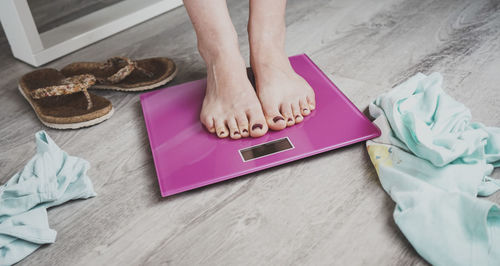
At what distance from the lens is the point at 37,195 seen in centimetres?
77

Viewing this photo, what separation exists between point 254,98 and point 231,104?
0.16 feet

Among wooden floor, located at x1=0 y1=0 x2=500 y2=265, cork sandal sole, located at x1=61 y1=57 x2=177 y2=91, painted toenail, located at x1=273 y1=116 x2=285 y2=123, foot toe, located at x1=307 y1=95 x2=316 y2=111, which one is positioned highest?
A: painted toenail, located at x1=273 y1=116 x2=285 y2=123

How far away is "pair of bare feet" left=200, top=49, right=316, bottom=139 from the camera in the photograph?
2.93 ft

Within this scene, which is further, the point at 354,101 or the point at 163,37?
the point at 163,37

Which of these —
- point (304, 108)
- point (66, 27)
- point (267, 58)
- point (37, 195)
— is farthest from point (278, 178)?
point (66, 27)

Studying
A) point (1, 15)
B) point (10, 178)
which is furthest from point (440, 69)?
point (1, 15)

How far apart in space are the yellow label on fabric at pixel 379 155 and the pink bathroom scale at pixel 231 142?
1.2 inches

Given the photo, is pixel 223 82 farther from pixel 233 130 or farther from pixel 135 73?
pixel 135 73

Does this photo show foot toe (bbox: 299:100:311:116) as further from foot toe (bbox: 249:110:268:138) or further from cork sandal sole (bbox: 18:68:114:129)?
cork sandal sole (bbox: 18:68:114:129)

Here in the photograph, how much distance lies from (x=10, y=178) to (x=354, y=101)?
75 cm

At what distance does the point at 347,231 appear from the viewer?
2.29 feet

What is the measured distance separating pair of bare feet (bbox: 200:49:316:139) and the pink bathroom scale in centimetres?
2

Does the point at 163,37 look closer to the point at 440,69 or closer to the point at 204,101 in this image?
the point at 204,101

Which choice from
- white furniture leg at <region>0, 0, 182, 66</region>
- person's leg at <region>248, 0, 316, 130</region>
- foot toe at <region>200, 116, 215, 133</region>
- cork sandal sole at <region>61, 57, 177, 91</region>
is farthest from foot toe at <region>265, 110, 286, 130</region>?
white furniture leg at <region>0, 0, 182, 66</region>
